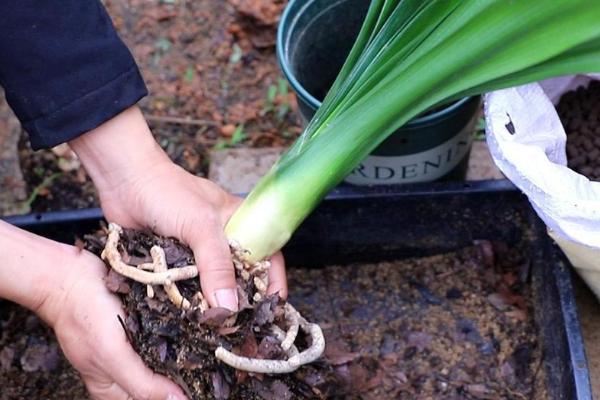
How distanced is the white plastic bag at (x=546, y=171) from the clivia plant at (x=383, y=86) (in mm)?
114

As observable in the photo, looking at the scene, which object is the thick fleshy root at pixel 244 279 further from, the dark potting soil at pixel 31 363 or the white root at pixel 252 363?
the dark potting soil at pixel 31 363

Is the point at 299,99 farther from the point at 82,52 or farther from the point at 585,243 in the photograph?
the point at 585,243

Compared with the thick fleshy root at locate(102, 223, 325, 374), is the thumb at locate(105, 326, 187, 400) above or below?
below

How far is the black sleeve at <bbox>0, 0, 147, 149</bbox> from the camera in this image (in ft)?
3.91

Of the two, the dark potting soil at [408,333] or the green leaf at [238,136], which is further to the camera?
the green leaf at [238,136]

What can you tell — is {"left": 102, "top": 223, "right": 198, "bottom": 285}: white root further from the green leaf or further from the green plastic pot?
the green leaf

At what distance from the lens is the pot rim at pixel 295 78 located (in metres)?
1.42

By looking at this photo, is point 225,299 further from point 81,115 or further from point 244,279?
point 81,115

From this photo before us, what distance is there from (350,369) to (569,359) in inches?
13.7

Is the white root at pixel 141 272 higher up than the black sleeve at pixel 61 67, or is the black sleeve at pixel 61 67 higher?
the black sleeve at pixel 61 67

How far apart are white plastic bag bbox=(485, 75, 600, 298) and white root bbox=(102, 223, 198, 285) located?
0.47 metres

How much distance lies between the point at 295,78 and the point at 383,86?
44 centimetres

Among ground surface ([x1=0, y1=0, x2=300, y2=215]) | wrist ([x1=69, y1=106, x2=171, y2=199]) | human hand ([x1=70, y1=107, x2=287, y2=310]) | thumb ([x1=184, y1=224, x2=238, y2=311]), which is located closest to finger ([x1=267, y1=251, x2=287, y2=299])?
human hand ([x1=70, y1=107, x2=287, y2=310])

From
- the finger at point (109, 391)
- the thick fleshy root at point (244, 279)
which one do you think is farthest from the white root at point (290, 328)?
the finger at point (109, 391)
